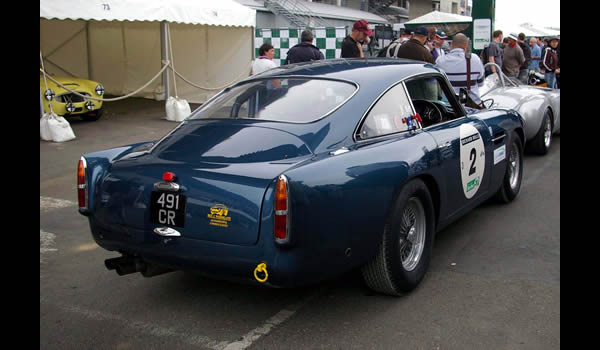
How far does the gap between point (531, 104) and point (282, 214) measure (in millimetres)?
6256

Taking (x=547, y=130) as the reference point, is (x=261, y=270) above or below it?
below

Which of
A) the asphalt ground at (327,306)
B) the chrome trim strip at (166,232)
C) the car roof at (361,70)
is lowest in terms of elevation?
the asphalt ground at (327,306)

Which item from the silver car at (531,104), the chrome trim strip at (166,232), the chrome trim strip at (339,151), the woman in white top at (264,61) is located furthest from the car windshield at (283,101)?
the woman in white top at (264,61)

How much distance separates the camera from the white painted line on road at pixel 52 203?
6174mm

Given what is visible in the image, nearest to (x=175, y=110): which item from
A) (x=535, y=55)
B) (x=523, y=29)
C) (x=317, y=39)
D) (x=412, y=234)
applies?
(x=317, y=39)

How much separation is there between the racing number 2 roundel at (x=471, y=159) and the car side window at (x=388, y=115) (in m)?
0.57

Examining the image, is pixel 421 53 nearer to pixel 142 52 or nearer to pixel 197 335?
pixel 197 335

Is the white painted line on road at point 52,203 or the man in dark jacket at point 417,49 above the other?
the man in dark jacket at point 417,49

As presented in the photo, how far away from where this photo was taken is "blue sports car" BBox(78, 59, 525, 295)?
2977 millimetres

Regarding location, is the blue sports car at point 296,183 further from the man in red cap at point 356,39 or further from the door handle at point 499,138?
the man in red cap at point 356,39

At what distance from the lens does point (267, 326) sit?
11.0 ft

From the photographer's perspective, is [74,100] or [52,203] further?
[74,100]
